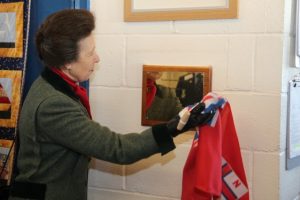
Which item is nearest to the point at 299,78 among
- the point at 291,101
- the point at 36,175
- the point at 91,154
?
the point at 291,101

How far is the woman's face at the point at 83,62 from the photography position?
4.93 feet

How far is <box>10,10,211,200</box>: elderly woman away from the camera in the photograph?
4.59 ft

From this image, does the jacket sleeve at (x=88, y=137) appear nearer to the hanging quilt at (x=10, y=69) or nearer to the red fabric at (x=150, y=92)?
the red fabric at (x=150, y=92)

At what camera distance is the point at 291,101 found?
5.31 feet

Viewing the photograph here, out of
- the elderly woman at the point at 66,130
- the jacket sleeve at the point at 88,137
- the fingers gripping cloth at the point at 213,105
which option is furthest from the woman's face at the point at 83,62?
the fingers gripping cloth at the point at 213,105

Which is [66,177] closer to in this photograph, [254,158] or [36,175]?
[36,175]

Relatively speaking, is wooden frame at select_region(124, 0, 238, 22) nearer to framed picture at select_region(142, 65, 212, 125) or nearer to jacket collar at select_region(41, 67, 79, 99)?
framed picture at select_region(142, 65, 212, 125)

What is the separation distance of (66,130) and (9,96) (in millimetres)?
656

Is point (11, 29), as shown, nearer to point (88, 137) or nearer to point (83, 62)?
point (83, 62)

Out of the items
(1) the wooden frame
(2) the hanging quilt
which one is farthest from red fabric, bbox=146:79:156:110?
(2) the hanging quilt

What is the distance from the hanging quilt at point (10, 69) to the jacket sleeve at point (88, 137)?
1.79 feet

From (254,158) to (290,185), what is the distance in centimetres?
25

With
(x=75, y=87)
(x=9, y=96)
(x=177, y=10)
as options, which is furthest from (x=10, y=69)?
(x=177, y=10)

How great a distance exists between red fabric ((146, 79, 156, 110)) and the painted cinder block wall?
0.16 ft
